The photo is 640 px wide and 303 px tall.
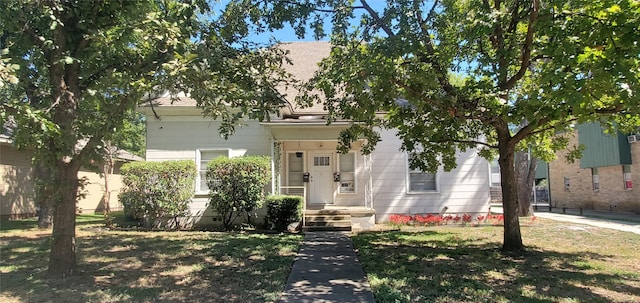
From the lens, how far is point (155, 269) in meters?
7.30

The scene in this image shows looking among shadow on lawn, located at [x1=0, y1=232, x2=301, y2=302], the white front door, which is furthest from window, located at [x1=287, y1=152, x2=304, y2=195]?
shadow on lawn, located at [x1=0, y1=232, x2=301, y2=302]

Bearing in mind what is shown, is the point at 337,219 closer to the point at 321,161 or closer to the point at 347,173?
the point at 347,173

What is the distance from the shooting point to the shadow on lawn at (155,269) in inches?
225

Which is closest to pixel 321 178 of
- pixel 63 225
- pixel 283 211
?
pixel 283 211

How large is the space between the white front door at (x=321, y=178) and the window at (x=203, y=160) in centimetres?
310

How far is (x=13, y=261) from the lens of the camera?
7805mm

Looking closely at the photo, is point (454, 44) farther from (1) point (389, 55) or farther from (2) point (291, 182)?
(2) point (291, 182)

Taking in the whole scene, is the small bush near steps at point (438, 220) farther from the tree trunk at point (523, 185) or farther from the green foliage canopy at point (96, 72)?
the green foliage canopy at point (96, 72)

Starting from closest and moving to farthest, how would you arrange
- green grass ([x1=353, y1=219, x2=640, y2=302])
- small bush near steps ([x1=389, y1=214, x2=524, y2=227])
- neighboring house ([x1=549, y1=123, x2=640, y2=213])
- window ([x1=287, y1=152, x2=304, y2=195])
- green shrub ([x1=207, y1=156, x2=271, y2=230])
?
green grass ([x1=353, y1=219, x2=640, y2=302]), green shrub ([x1=207, y1=156, x2=271, y2=230]), small bush near steps ([x1=389, y1=214, x2=524, y2=227]), window ([x1=287, y1=152, x2=304, y2=195]), neighboring house ([x1=549, y1=123, x2=640, y2=213])

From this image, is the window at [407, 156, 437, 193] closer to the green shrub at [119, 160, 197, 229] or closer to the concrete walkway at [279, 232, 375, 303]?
the concrete walkway at [279, 232, 375, 303]

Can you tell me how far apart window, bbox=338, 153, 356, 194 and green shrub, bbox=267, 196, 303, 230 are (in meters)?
2.87

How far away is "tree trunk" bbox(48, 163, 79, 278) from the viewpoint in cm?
642

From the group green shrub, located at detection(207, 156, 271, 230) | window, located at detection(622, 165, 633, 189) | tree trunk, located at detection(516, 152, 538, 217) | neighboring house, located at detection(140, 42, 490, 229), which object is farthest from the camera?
window, located at detection(622, 165, 633, 189)

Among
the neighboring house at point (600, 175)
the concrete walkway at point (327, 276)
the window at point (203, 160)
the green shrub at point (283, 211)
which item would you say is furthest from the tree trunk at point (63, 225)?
the neighboring house at point (600, 175)
